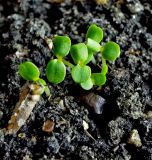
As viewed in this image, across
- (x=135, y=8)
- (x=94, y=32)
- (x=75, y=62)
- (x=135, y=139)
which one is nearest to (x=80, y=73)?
(x=75, y=62)

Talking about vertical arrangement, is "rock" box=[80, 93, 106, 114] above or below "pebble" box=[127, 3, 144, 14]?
below

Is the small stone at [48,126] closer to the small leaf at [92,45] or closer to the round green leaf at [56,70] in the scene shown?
the round green leaf at [56,70]

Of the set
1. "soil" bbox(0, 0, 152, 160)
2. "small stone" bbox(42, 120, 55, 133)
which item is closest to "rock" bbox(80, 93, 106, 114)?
"soil" bbox(0, 0, 152, 160)

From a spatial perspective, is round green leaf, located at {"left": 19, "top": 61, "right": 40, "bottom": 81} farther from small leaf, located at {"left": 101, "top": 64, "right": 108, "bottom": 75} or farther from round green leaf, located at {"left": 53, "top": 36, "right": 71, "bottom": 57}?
small leaf, located at {"left": 101, "top": 64, "right": 108, "bottom": 75}

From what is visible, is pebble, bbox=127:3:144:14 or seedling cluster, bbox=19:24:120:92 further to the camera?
pebble, bbox=127:3:144:14

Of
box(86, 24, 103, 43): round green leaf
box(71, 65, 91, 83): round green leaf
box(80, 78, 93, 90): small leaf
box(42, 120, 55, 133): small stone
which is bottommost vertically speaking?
box(42, 120, 55, 133): small stone

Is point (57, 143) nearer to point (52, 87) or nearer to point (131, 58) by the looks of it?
point (52, 87)

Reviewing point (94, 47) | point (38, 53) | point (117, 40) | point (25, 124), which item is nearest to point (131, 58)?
point (117, 40)

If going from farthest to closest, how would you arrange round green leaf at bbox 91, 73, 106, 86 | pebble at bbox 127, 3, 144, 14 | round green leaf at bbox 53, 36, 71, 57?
pebble at bbox 127, 3, 144, 14
round green leaf at bbox 91, 73, 106, 86
round green leaf at bbox 53, 36, 71, 57

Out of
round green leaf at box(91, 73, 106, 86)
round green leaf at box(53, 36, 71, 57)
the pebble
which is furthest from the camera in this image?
the pebble
